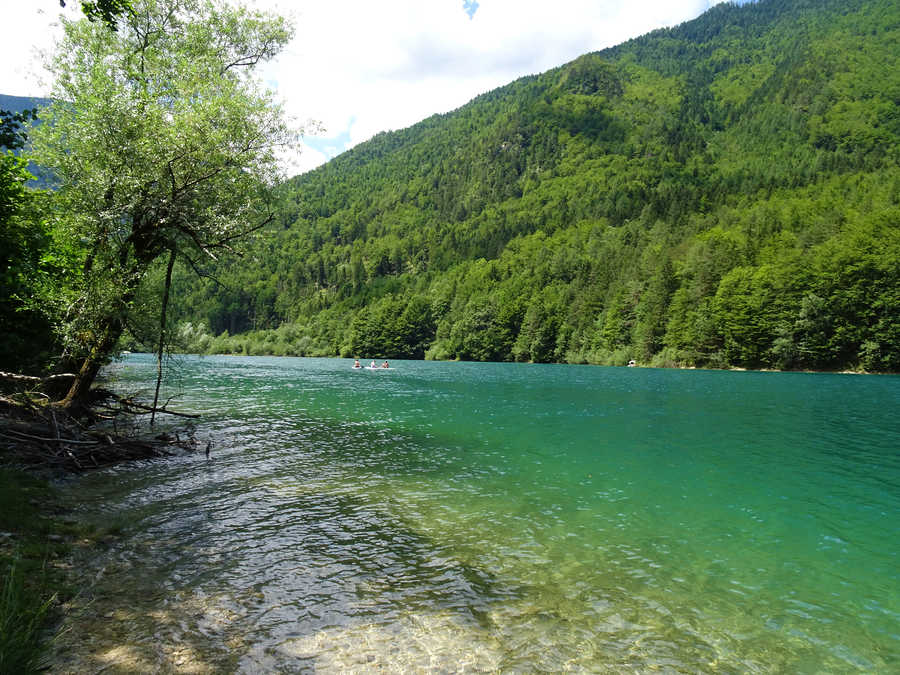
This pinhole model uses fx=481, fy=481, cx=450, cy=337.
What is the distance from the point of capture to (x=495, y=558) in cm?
1021

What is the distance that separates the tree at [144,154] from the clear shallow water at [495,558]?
655cm

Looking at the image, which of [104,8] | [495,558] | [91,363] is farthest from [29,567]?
[91,363]

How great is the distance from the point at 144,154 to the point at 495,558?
55.6 ft

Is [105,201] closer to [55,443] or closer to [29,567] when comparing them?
[55,443]

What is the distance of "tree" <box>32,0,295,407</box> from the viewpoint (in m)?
16.4

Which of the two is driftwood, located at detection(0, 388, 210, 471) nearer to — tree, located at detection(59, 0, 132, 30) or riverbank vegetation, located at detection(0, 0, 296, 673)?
riverbank vegetation, located at detection(0, 0, 296, 673)

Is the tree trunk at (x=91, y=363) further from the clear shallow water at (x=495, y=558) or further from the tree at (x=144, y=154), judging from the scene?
the clear shallow water at (x=495, y=558)

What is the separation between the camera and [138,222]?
1759 cm

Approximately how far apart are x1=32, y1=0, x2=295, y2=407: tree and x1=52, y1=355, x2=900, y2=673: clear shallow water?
655 centimetres

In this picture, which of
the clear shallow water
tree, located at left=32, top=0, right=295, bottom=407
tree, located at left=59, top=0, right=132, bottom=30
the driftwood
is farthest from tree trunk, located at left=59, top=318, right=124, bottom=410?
tree, located at left=59, top=0, right=132, bottom=30

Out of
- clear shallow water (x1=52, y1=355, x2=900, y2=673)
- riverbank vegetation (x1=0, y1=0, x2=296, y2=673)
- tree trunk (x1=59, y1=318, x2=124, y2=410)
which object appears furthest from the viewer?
tree trunk (x1=59, y1=318, x2=124, y2=410)

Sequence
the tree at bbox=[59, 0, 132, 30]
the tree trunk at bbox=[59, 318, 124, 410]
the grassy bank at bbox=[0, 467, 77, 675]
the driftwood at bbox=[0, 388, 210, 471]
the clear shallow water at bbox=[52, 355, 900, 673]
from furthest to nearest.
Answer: the tree trunk at bbox=[59, 318, 124, 410] < the driftwood at bbox=[0, 388, 210, 471] < the tree at bbox=[59, 0, 132, 30] < the clear shallow water at bbox=[52, 355, 900, 673] < the grassy bank at bbox=[0, 467, 77, 675]

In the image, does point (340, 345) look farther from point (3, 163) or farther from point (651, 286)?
point (3, 163)

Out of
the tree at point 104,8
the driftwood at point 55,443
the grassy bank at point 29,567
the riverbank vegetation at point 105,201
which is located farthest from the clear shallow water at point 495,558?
the tree at point 104,8
